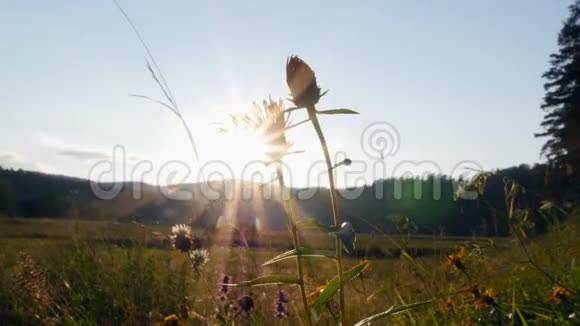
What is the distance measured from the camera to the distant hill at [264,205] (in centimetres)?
263

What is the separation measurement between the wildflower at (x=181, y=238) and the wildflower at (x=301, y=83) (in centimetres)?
99

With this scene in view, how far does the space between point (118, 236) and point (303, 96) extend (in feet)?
14.4

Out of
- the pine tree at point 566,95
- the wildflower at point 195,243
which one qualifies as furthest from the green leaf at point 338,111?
the pine tree at point 566,95

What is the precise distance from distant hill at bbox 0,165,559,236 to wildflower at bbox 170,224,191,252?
0.19 m

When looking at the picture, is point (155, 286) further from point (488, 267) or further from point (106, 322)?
point (488, 267)

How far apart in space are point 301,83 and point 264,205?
2.58m

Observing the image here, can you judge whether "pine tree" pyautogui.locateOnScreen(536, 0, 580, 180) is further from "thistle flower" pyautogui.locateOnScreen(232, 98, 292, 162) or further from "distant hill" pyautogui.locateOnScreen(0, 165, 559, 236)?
"thistle flower" pyautogui.locateOnScreen(232, 98, 292, 162)

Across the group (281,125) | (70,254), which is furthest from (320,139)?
(70,254)

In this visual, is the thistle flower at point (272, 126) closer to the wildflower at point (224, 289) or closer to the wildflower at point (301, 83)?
the wildflower at point (301, 83)

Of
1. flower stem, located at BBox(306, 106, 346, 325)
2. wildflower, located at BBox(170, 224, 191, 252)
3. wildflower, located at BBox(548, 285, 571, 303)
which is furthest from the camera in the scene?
wildflower, located at BBox(170, 224, 191, 252)

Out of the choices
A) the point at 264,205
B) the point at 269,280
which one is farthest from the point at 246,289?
the point at 269,280

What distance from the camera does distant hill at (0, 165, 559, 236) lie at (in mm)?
2631

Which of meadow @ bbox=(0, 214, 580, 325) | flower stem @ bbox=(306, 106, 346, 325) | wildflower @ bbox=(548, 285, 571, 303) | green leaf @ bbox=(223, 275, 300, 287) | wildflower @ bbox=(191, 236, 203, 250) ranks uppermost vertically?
flower stem @ bbox=(306, 106, 346, 325)

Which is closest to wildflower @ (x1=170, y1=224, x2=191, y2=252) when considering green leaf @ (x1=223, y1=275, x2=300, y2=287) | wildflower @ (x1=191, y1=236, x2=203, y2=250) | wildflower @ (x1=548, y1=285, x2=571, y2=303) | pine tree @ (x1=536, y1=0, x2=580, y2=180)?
wildflower @ (x1=191, y1=236, x2=203, y2=250)
